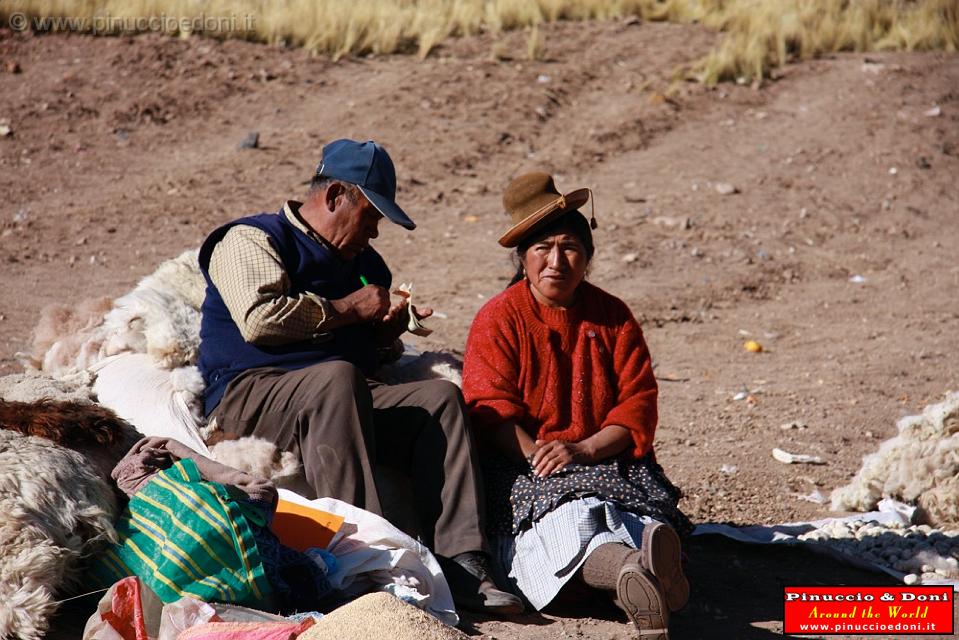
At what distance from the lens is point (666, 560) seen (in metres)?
3.59

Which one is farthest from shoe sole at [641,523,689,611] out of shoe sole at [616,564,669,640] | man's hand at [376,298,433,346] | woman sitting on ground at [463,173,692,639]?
man's hand at [376,298,433,346]

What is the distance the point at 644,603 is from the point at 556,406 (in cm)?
99

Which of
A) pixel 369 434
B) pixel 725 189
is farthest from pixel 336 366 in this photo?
pixel 725 189

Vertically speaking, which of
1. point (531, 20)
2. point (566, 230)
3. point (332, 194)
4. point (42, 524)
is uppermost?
point (531, 20)

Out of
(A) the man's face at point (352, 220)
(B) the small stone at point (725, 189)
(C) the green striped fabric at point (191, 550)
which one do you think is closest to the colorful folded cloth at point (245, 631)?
(C) the green striped fabric at point (191, 550)

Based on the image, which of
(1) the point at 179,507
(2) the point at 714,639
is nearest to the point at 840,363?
(2) the point at 714,639

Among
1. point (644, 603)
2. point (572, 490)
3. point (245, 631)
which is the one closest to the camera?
point (245, 631)

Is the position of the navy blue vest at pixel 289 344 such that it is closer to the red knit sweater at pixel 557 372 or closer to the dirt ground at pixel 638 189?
the red knit sweater at pixel 557 372

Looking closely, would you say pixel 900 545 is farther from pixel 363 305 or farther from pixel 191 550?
pixel 191 550

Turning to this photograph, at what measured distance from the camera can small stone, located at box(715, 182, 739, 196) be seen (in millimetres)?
10414

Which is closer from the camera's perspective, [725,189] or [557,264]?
[557,264]

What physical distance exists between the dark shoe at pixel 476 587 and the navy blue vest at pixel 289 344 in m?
0.97

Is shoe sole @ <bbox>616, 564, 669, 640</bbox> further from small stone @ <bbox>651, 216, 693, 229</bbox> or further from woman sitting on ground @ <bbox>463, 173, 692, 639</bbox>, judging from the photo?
small stone @ <bbox>651, 216, 693, 229</bbox>

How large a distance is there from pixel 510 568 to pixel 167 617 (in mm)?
1320
